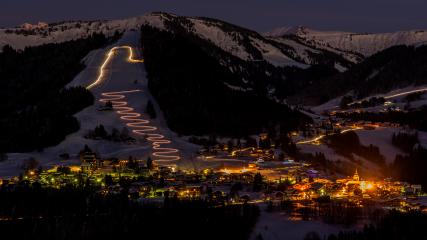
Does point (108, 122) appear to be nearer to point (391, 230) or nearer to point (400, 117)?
point (391, 230)

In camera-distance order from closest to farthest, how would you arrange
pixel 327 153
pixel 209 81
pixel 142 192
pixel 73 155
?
1. pixel 142 192
2. pixel 73 155
3. pixel 327 153
4. pixel 209 81

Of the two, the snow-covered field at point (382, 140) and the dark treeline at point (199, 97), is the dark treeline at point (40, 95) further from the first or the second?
the snow-covered field at point (382, 140)

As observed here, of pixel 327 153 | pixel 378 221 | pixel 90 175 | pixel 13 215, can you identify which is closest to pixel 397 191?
pixel 378 221

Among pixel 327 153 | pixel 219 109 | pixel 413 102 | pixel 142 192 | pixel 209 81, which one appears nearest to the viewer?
pixel 142 192

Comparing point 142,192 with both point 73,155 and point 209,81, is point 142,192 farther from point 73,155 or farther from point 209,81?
point 209,81

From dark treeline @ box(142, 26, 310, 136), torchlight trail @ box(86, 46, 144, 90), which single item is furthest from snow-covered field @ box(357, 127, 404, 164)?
torchlight trail @ box(86, 46, 144, 90)

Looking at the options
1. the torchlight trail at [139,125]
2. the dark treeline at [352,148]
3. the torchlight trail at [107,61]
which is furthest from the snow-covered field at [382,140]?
the torchlight trail at [107,61]

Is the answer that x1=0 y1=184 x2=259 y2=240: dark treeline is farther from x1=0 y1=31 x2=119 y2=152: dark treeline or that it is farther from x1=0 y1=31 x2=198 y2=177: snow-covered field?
x1=0 y1=31 x2=119 y2=152: dark treeline
